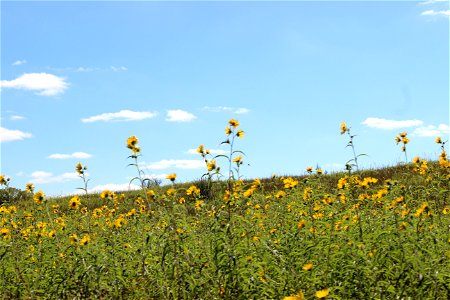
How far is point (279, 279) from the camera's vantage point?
5.23 metres

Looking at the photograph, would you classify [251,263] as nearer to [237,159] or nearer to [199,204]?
[237,159]

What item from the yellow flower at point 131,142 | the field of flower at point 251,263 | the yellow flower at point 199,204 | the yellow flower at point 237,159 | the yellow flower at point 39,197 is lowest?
the field of flower at point 251,263

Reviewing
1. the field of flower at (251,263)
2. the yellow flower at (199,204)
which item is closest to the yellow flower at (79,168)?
the field of flower at (251,263)

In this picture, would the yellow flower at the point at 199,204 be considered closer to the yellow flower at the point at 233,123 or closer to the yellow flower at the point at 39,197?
the yellow flower at the point at 233,123

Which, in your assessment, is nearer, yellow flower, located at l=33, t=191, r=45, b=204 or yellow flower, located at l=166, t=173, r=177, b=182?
yellow flower, located at l=166, t=173, r=177, b=182

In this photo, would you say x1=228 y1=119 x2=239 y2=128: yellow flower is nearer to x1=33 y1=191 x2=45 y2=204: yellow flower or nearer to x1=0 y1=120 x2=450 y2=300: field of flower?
x1=0 y1=120 x2=450 y2=300: field of flower

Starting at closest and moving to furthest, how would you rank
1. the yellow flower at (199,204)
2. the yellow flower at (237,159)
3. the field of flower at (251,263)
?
the field of flower at (251,263)
the yellow flower at (237,159)
the yellow flower at (199,204)

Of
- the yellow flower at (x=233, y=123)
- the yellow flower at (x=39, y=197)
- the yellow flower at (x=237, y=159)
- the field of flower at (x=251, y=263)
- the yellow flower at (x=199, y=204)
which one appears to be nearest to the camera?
the field of flower at (x=251, y=263)

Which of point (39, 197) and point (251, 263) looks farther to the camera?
point (39, 197)

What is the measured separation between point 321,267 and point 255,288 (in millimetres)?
793

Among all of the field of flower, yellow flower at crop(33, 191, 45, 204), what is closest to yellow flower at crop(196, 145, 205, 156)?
the field of flower

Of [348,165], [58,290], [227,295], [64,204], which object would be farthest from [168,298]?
[64,204]

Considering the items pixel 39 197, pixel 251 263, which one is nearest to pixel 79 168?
pixel 39 197

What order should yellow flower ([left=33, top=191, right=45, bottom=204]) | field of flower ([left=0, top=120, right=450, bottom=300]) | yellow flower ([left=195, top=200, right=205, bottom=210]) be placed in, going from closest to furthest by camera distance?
field of flower ([left=0, top=120, right=450, bottom=300]), yellow flower ([left=195, top=200, right=205, bottom=210]), yellow flower ([left=33, top=191, right=45, bottom=204])
